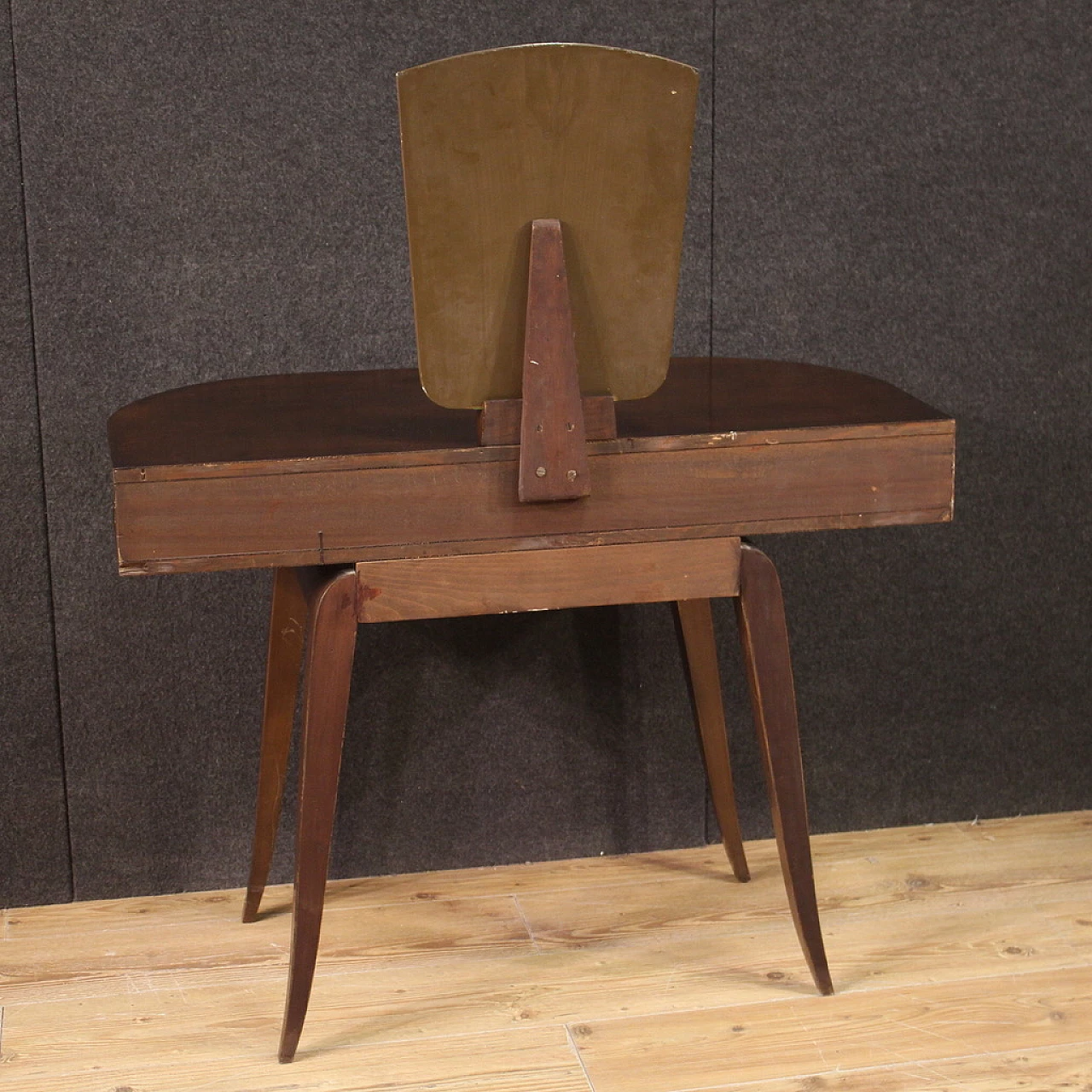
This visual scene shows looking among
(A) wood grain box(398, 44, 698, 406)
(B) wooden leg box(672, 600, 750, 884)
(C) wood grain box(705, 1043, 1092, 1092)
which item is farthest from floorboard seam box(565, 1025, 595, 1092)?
(A) wood grain box(398, 44, 698, 406)

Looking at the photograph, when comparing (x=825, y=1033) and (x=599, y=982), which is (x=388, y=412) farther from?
(x=825, y=1033)

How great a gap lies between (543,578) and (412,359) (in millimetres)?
507

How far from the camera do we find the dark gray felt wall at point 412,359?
1629mm

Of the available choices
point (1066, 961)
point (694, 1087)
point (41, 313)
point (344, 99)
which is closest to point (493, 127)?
point (344, 99)

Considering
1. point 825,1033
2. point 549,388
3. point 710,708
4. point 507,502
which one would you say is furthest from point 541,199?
point 825,1033

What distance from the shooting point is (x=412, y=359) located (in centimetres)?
173

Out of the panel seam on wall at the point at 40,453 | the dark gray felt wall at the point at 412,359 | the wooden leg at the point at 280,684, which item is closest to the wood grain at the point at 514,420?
the wooden leg at the point at 280,684

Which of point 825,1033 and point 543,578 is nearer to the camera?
point 543,578

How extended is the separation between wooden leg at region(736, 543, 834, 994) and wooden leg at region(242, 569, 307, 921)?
0.47 meters

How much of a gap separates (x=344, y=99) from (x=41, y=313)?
0.40 meters

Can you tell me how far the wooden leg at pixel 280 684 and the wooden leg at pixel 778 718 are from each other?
472mm

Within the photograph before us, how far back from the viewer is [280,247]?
167cm

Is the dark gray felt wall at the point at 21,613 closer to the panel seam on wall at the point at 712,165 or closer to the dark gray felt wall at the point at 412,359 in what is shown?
the dark gray felt wall at the point at 412,359

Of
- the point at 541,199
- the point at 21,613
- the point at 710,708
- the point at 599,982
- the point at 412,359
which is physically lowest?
the point at 599,982
